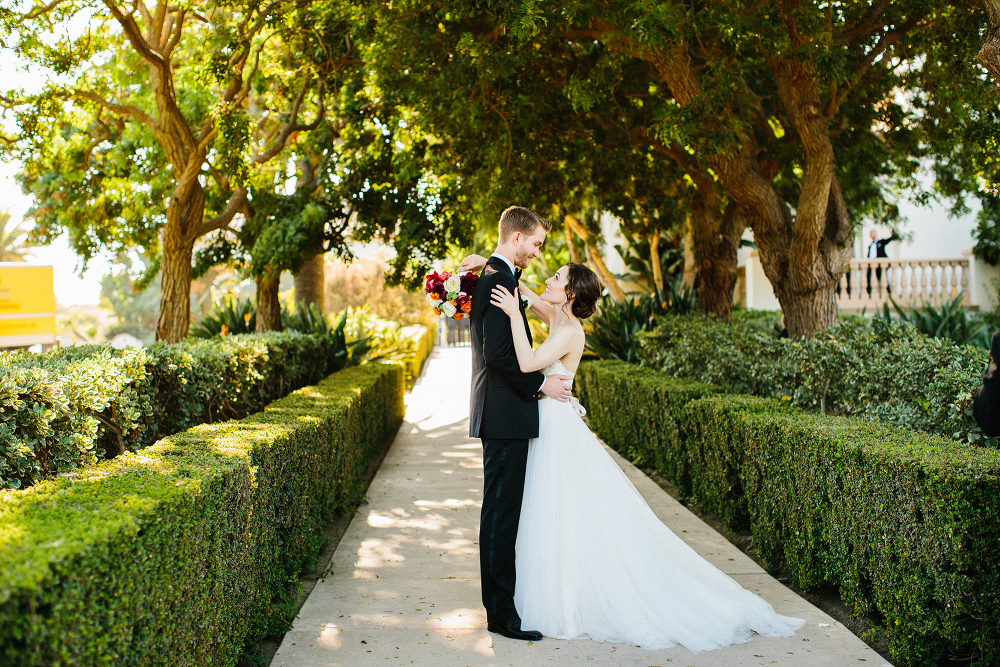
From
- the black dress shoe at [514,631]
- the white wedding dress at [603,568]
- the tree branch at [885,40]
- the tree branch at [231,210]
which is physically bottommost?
the black dress shoe at [514,631]

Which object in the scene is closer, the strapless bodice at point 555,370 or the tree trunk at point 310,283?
the strapless bodice at point 555,370

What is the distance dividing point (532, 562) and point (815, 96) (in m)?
7.53

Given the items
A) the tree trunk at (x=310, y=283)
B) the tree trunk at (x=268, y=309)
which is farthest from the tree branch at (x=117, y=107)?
the tree trunk at (x=310, y=283)

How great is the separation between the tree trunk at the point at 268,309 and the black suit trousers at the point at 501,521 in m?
9.47

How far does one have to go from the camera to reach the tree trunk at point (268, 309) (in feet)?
42.4

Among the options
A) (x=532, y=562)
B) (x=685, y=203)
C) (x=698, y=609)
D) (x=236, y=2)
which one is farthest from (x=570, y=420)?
(x=685, y=203)

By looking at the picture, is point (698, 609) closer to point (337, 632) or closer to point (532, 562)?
point (532, 562)

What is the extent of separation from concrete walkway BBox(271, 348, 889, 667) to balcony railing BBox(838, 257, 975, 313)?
13743 mm

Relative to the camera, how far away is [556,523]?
426 cm

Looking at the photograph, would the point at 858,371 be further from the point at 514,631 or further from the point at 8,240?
the point at 8,240

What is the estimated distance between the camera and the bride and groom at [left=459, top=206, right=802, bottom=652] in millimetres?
4082

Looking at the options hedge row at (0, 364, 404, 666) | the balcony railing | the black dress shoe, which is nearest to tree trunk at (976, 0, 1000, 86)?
the black dress shoe

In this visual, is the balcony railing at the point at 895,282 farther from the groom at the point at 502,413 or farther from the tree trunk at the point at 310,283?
the groom at the point at 502,413

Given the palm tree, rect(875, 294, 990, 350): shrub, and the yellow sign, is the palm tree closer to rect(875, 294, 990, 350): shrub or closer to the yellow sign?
the yellow sign
